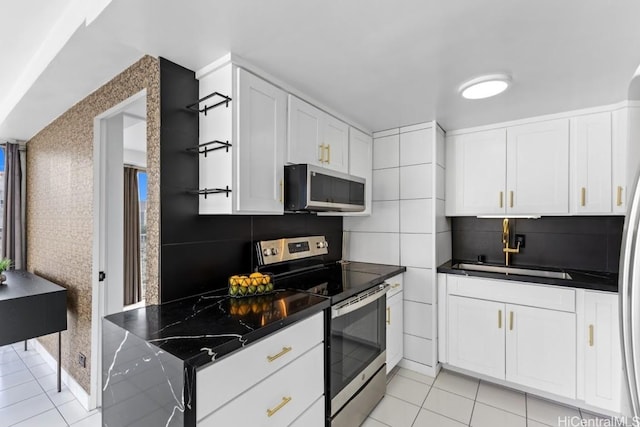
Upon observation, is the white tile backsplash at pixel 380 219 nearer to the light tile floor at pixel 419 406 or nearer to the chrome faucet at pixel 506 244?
the chrome faucet at pixel 506 244

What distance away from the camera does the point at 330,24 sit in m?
1.35

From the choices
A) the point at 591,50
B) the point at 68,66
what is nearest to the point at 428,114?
the point at 591,50

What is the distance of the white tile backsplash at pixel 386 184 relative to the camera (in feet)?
9.30

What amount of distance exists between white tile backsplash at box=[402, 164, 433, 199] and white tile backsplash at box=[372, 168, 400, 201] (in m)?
0.05

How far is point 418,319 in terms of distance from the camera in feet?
8.80

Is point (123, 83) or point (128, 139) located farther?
point (128, 139)

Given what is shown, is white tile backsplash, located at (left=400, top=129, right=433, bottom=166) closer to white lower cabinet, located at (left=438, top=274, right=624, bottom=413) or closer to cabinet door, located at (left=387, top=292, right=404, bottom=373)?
white lower cabinet, located at (left=438, top=274, right=624, bottom=413)

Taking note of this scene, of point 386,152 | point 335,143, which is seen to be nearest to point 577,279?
point 386,152

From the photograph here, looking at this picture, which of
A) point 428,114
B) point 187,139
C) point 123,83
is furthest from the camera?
point 428,114

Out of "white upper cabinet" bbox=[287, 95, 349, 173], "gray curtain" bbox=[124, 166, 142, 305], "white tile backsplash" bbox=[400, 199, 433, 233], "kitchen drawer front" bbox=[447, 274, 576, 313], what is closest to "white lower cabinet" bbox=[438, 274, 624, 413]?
"kitchen drawer front" bbox=[447, 274, 576, 313]

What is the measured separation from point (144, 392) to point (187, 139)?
1262 millimetres

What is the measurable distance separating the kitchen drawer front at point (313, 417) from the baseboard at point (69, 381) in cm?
168

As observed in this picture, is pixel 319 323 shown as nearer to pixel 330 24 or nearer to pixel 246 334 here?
pixel 246 334

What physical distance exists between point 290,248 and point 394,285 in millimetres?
942
